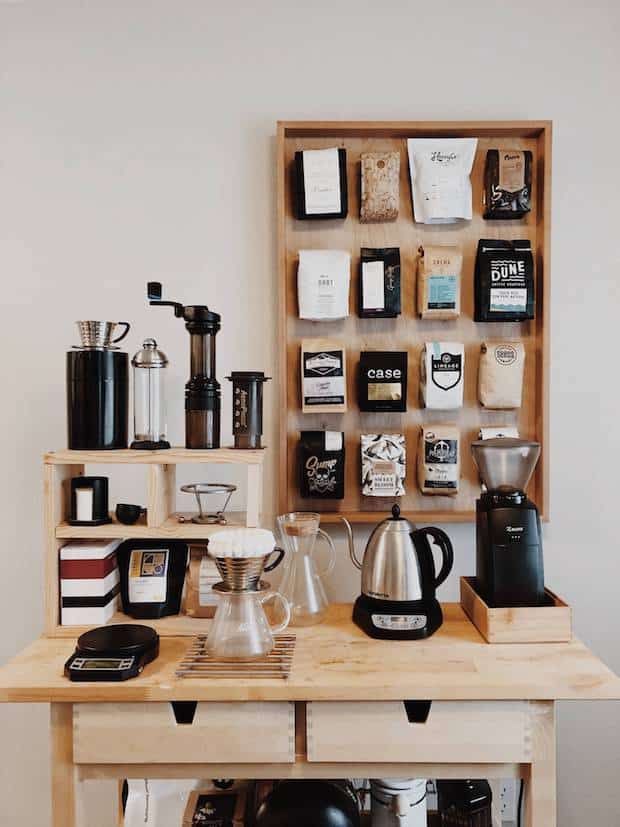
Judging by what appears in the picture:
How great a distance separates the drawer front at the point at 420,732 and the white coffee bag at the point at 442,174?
1.27 m

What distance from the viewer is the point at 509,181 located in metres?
2.05

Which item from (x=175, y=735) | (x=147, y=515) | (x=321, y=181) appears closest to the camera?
(x=175, y=735)

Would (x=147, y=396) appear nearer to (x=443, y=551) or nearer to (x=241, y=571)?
(x=241, y=571)

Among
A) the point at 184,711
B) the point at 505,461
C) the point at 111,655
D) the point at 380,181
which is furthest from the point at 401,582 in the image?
the point at 380,181

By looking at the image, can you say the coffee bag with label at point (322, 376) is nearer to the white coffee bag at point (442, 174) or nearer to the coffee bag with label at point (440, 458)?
the coffee bag with label at point (440, 458)

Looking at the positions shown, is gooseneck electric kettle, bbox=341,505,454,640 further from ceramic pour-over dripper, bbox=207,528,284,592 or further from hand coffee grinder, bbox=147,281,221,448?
hand coffee grinder, bbox=147,281,221,448

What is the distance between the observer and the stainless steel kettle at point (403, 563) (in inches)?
67.6

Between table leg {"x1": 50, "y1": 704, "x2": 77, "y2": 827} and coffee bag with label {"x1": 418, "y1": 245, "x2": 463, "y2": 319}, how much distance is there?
1319 millimetres

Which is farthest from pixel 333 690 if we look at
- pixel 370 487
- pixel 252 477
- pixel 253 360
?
pixel 253 360

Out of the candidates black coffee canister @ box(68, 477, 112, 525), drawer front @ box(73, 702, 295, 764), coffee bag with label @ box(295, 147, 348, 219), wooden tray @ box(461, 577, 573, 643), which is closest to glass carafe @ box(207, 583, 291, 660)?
drawer front @ box(73, 702, 295, 764)

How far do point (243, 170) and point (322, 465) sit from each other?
859mm

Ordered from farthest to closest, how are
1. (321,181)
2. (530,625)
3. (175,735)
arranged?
(321,181) → (530,625) → (175,735)

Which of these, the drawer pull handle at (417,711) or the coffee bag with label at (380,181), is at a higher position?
the coffee bag with label at (380,181)

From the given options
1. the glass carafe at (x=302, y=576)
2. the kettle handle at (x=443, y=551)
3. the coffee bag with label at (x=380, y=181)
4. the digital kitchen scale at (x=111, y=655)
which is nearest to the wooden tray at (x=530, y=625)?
the kettle handle at (x=443, y=551)
